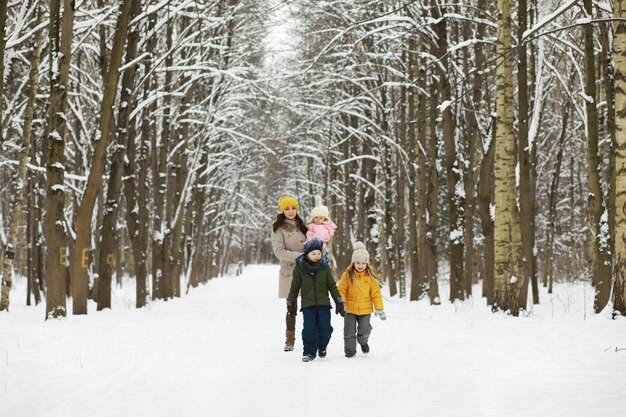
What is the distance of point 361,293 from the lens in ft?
24.7

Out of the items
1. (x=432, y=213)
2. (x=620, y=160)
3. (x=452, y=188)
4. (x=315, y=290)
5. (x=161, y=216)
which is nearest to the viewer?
(x=315, y=290)

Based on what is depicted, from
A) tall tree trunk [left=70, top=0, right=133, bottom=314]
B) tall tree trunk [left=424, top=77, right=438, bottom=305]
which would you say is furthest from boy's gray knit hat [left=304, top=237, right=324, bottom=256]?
tall tree trunk [left=424, top=77, right=438, bottom=305]

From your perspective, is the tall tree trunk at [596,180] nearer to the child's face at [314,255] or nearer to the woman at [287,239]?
the woman at [287,239]

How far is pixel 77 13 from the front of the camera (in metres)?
11.3

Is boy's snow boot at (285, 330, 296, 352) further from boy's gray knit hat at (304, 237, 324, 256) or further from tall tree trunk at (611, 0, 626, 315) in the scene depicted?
tall tree trunk at (611, 0, 626, 315)

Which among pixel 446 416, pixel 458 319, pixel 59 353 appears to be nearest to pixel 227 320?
pixel 458 319

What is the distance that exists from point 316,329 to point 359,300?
605 mm

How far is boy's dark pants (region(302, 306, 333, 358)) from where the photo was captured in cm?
709

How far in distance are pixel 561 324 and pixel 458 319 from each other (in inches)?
80.1

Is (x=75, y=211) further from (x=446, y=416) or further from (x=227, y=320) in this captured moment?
(x=446, y=416)

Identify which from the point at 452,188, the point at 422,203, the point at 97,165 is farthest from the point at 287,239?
the point at 422,203

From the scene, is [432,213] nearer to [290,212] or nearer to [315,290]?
[290,212]

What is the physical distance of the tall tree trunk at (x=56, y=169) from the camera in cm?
1052

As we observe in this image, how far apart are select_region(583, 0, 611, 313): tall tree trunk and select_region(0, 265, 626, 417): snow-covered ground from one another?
6.35ft
